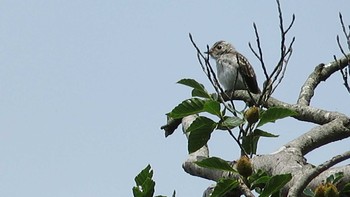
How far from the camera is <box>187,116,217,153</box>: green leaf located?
206 inches

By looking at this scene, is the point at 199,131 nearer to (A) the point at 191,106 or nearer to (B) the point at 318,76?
(A) the point at 191,106

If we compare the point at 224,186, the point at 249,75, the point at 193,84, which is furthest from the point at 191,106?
the point at 249,75

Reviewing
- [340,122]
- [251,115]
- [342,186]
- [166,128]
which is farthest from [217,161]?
[166,128]

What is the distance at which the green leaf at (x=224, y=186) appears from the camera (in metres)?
4.40

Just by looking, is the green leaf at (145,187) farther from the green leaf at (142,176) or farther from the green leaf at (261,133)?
the green leaf at (261,133)

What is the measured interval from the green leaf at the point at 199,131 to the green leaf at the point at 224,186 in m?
0.76

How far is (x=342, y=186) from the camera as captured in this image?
4547 millimetres

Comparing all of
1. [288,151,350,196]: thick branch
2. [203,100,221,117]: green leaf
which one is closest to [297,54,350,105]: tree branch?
[203,100,221,117]: green leaf

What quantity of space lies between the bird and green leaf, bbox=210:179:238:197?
778cm

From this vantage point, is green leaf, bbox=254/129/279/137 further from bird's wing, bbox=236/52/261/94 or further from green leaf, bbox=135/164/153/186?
bird's wing, bbox=236/52/261/94

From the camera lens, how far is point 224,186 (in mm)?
4465

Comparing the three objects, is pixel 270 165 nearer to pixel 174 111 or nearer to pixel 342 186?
pixel 174 111

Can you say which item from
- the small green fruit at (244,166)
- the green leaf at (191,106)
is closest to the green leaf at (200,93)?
the green leaf at (191,106)

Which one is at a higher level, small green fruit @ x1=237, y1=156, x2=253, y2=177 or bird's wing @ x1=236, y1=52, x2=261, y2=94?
bird's wing @ x1=236, y1=52, x2=261, y2=94
